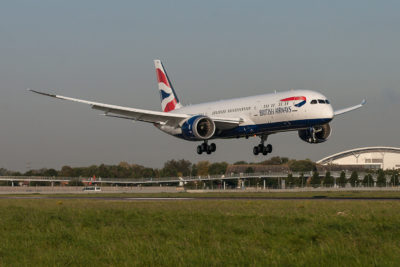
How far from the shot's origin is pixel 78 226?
33156 mm

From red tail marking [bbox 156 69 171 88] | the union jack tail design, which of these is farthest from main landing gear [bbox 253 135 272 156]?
red tail marking [bbox 156 69 171 88]

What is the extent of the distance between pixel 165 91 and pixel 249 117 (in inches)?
892

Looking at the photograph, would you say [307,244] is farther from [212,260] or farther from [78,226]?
[78,226]

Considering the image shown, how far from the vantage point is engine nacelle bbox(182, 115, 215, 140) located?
63031 millimetres

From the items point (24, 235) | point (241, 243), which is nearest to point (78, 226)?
point (24, 235)

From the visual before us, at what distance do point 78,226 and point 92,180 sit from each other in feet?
547

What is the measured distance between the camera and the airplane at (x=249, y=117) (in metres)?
57.1

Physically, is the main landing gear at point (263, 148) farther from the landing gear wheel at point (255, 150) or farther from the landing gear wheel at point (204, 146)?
the landing gear wheel at point (204, 146)

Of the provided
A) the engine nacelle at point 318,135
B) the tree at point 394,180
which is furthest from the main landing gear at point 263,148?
the tree at point 394,180

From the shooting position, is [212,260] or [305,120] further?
[305,120]

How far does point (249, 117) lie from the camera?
204ft

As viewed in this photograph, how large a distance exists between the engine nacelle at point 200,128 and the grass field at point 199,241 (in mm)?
25278

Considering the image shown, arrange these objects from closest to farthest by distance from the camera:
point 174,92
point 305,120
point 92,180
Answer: point 305,120
point 174,92
point 92,180

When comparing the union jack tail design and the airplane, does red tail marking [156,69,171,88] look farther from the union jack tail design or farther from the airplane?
the airplane
